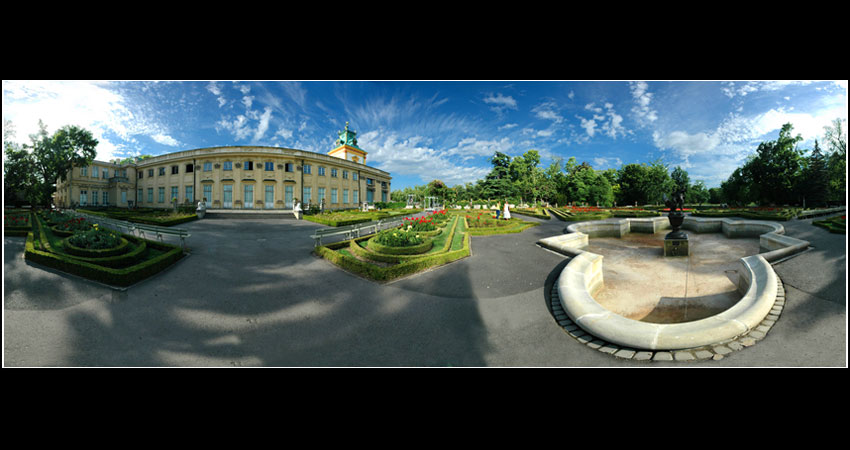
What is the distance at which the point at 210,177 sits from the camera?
72.3 feet

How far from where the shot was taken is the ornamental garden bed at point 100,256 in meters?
4.10

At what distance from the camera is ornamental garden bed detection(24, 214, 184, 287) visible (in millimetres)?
4102

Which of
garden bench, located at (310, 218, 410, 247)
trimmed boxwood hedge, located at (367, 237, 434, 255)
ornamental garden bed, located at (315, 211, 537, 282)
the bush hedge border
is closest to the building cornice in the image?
garden bench, located at (310, 218, 410, 247)

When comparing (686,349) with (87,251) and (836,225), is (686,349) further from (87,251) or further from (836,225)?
(87,251)

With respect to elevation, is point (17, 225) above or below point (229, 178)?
below

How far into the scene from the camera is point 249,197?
22.8 m

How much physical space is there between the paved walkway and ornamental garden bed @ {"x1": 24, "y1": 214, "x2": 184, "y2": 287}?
A: 0.62ft

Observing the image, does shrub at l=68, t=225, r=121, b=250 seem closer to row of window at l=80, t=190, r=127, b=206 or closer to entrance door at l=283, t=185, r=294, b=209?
row of window at l=80, t=190, r=127, b=206

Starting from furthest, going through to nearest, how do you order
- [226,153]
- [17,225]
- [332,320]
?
1. [226,153]
2. [17,225]
3. [332,320]

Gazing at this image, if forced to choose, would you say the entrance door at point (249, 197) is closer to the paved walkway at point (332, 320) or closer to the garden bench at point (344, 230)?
the garden bench at point (344, 230)

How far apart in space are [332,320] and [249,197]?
25.0m

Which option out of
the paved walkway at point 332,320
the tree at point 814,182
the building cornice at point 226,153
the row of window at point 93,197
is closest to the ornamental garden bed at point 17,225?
the paved walkway at point 332,320

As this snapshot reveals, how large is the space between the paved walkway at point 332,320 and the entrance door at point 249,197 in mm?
20239

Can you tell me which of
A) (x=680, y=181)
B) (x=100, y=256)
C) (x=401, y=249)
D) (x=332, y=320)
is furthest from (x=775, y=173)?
(x=100, y=256)
